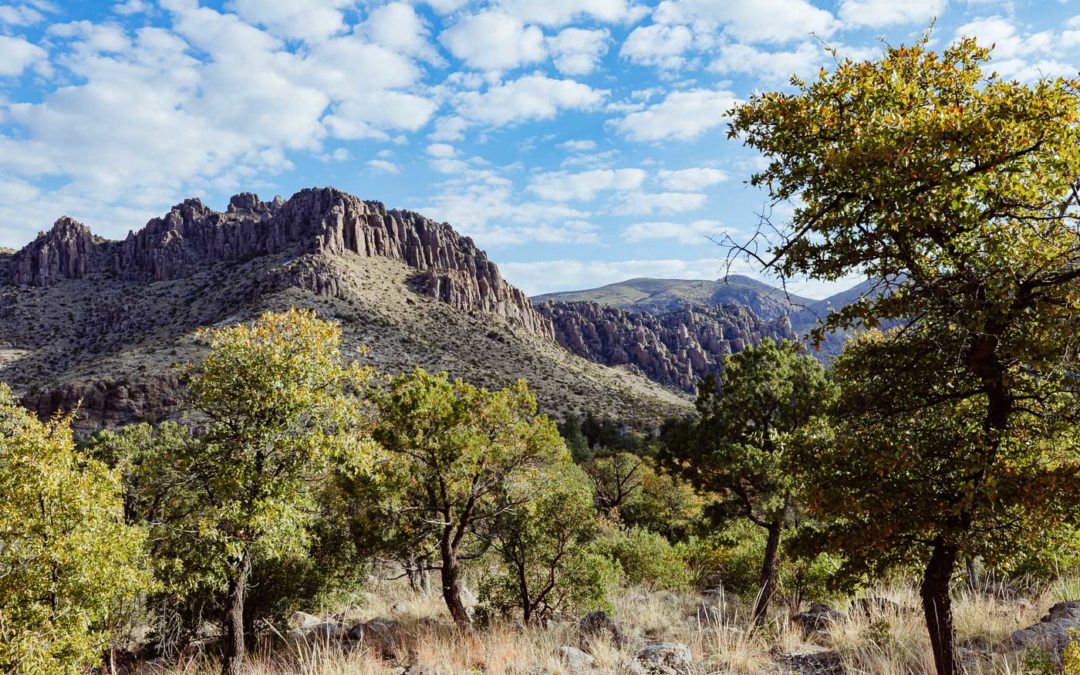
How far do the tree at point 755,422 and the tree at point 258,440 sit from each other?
1107 centimetres

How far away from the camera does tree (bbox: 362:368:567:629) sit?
46.3 ft

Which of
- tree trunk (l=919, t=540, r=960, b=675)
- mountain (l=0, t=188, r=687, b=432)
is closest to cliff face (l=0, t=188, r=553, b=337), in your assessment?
mountain (l=0, t=188, r=687, b=432)

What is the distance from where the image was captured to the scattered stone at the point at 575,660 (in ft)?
20.1

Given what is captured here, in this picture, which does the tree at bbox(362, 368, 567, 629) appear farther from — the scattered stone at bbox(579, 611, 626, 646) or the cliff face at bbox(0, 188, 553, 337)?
the cliff face at bbox(0, 188, 553, 337)

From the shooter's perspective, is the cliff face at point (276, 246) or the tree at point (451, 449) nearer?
the tree at point (451, 449)

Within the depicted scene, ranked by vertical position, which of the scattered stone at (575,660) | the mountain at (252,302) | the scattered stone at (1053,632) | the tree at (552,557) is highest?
the mountain at (252,302)

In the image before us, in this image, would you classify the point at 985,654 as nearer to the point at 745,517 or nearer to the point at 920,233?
the point at 920,233

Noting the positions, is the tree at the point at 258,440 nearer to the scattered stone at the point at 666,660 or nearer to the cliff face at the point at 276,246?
the scattered stone at the point at 666,660

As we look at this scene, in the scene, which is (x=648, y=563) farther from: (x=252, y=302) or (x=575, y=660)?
A: (x=252, y=302)

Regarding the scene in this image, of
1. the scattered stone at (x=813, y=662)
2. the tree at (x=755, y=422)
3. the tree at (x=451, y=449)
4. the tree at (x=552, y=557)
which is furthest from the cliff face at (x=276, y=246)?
the scattered stone at (x=813, y=662)

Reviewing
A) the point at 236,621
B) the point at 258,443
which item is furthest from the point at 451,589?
the point at 258,443

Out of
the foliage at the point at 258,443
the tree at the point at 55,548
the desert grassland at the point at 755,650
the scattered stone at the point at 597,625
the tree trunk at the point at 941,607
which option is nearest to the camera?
the tree trunk at the point at 941,607

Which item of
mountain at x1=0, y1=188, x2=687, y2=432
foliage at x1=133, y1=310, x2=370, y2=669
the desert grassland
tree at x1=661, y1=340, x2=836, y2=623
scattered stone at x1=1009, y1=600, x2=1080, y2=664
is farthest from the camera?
mountain at x1=0, y1=188, x2=687, y2=432

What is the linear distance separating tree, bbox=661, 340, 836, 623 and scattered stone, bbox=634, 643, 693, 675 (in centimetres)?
986
